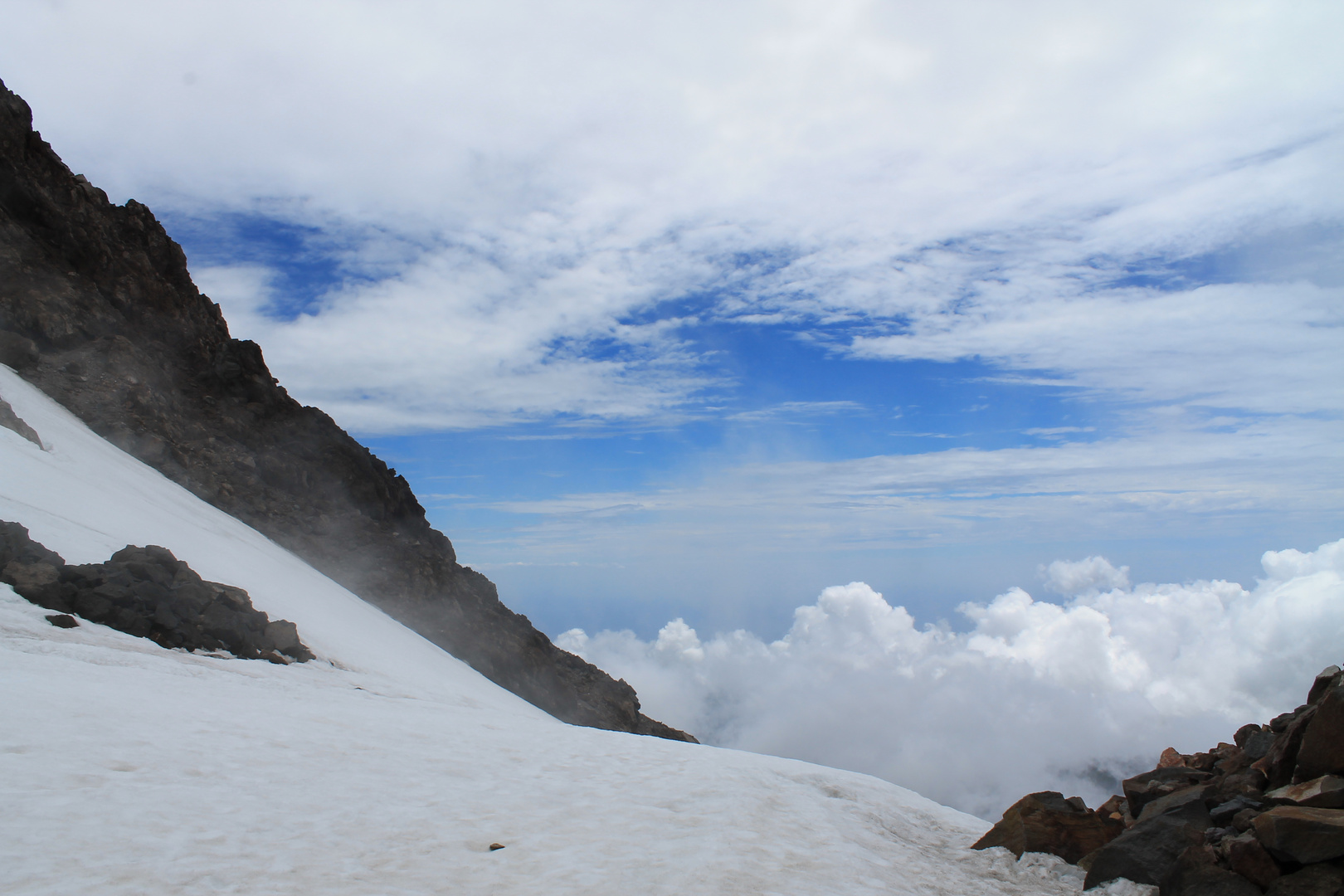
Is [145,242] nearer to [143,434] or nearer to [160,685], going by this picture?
[143,434]

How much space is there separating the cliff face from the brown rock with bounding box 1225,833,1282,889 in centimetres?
3446

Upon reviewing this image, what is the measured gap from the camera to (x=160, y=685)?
462 inches

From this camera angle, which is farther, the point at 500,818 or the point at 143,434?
the point at 143,434

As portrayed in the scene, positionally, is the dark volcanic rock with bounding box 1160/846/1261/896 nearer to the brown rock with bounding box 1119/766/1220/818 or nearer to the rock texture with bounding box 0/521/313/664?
the brown rock with bounding box 1119/766/1220/818

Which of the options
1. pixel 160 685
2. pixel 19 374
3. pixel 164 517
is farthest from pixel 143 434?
pixel 160 685

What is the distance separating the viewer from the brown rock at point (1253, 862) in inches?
268

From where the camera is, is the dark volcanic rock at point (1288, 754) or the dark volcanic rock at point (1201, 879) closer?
the dark volcanic rock at point (1201, 879)

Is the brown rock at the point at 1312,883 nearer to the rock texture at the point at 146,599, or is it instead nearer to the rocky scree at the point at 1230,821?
the rocky scree at the point at 1230,821

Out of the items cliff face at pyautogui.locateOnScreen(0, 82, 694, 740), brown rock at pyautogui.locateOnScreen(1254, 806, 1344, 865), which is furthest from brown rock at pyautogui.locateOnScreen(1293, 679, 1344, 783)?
cliff face at pyautogui.locateOnScreen(0, 82, 694, 740)

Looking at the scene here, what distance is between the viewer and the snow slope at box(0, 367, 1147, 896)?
6.70 meters

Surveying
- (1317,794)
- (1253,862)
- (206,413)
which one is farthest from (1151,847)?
(206,413)

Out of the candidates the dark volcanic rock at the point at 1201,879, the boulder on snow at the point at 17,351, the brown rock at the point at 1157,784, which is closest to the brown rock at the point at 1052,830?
the brown rock at the point at 1157,784

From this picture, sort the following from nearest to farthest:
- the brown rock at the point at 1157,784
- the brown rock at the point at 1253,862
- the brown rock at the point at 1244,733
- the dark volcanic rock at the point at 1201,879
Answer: the brown rock at the point at 1253,862, the dark volcanic rock at the point at 1201,879, the brown rock at the point at 1157,784, the brown rock at the point at 1244,733

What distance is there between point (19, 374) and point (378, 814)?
32.8 m
